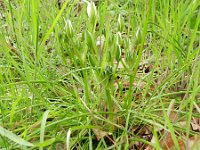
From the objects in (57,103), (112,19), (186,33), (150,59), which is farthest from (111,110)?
(112,19)

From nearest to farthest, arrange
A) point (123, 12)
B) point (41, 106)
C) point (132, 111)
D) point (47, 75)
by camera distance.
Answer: point (132, 111) < point (41, 106) < point (47, 75) < point (123, 12)

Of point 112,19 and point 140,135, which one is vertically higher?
point 112,19

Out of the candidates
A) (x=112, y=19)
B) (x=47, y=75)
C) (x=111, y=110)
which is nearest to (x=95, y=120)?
(x=111, y=110)

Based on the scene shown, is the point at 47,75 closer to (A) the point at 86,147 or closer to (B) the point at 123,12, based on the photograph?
(A) the point at 86,147

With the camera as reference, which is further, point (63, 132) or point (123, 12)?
point (123, 12)

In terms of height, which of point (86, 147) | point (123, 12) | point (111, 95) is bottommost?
point (86, 147)

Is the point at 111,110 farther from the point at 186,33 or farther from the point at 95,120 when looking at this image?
the point at 186,33

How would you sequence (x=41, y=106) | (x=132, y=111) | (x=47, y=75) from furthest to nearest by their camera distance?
1. (x=47, y=75)
2. (x=41, y=106)
3. (x=132, y=111)

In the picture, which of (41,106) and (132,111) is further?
(41,106)

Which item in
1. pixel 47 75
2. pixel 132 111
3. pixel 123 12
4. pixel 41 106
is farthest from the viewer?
pixel 123 12
